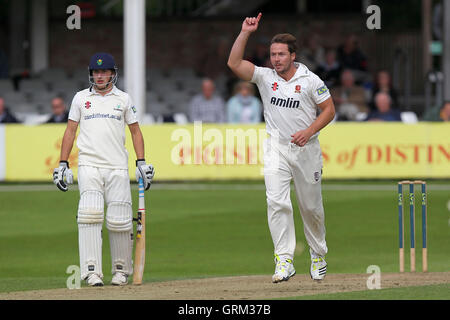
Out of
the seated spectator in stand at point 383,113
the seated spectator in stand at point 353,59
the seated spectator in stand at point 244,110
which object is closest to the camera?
the seated spectator in stand at point 383,113

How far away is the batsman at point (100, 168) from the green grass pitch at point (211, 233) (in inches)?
27.1

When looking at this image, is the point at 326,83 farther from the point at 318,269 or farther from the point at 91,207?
the point at 91,207

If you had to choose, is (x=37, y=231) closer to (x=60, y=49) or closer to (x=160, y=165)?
(x=160, y=165)

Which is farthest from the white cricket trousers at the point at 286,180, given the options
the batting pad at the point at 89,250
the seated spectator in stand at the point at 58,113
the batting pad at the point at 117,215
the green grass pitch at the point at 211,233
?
the seated spectator in stand at the point at 58,113

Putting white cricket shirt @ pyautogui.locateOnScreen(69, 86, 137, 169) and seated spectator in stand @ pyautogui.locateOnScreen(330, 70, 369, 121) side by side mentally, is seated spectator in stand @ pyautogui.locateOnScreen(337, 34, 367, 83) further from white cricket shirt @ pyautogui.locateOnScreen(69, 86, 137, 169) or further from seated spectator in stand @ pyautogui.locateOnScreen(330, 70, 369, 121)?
white cricket shirt @ pyautogui.locateOnScreen(69, 86, 137, 169)

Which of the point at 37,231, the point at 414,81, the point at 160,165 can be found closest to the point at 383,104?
the point at 160,165

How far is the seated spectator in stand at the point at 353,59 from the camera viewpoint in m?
27.9

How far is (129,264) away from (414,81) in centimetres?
2432

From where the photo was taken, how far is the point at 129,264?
10641 mm

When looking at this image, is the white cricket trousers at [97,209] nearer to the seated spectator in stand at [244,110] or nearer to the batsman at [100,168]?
the batsman at [100,168]

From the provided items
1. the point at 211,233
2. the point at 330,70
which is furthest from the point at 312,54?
the point at 211,233

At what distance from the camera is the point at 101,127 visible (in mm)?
10383

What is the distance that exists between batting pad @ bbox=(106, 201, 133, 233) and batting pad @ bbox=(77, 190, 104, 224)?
0.29 ft

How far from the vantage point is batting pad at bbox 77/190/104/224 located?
1030cm
